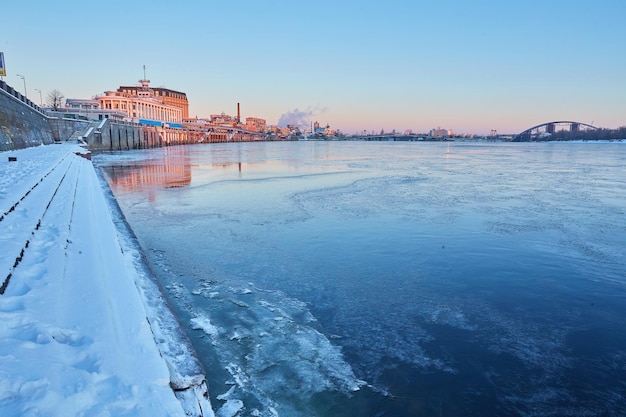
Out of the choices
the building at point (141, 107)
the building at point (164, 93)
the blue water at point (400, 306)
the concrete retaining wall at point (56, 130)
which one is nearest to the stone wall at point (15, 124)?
the concrete retaining wall at point (56, 130)

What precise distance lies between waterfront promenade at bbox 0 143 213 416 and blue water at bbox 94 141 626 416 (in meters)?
0.76

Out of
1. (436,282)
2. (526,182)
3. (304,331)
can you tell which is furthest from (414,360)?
(526,182)

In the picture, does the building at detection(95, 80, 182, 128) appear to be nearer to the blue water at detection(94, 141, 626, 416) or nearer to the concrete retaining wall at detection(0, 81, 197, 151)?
the concrete retaining wall at detection(0, 81, 197, 151)

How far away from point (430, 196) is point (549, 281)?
323 inches

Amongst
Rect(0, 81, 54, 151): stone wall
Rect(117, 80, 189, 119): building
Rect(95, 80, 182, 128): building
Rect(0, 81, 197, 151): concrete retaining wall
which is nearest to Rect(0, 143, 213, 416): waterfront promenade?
Rect(0, 81, 54, 151): stone wall

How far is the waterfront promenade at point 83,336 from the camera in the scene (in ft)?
7.47

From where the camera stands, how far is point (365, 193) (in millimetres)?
14906

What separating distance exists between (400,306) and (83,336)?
3.75m

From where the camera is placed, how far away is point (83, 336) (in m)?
2.98

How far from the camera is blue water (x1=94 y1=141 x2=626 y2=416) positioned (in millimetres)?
3490

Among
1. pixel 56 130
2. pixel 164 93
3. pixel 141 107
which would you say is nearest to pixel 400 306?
pixel 56 130

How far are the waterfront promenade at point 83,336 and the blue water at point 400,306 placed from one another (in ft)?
2.49

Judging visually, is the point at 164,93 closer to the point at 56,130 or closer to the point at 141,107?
the point at 141,107

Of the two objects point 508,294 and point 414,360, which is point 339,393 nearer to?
point 414,360
